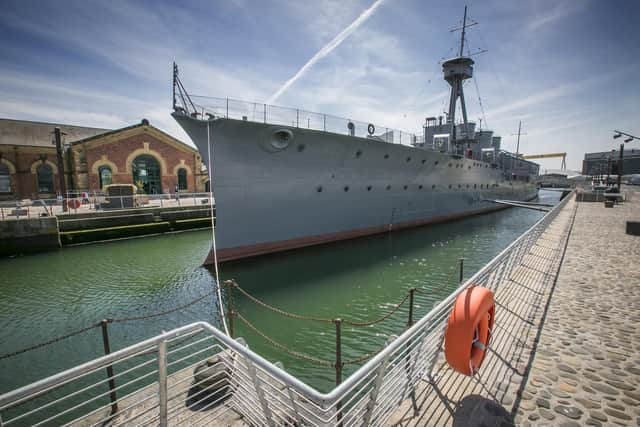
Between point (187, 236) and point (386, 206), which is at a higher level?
point (386, 206)

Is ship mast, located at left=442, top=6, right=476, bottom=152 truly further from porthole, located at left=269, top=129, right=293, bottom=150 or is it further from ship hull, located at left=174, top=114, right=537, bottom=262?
porthole, located at left=269, top=129, right=293, bottom=150

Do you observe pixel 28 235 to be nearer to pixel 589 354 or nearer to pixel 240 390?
pixel 240 390

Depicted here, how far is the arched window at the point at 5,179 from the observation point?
22.1 metres

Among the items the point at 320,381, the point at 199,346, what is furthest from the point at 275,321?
the point at 320,381

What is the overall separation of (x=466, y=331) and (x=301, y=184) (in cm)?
853

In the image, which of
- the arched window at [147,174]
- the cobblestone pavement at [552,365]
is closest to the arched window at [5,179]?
the arched window at [147,174]

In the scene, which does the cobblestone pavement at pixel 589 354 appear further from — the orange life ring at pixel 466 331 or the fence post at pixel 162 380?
the fence post at pixel 162 380

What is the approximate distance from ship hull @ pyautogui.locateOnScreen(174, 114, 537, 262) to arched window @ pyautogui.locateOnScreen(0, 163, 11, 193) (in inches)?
967

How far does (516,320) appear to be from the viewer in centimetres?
432

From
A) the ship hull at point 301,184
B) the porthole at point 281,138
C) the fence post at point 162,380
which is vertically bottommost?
the fence post at point 162,380

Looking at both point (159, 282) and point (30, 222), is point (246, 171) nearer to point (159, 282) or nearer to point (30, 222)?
point (159, 282)

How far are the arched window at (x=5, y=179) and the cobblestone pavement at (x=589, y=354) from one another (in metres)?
33.4

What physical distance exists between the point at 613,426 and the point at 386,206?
38.9ft

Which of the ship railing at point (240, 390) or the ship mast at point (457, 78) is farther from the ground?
the ship mast at point (457, 78)
